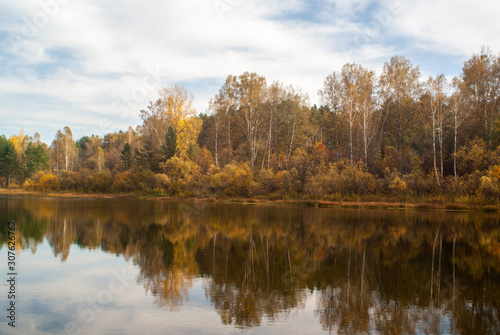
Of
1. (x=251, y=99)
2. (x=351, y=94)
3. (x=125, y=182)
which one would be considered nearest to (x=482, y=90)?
(x=351, y=94)

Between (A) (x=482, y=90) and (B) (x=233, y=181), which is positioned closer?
(A) (x=482, y=90)

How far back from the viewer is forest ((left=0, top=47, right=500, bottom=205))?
4141 cm

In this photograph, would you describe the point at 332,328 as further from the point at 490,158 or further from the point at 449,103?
the point at 449,103

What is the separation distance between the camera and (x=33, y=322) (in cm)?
792

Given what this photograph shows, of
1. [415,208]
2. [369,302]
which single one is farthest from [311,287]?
[415,208]

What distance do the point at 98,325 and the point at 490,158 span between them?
4193 cm

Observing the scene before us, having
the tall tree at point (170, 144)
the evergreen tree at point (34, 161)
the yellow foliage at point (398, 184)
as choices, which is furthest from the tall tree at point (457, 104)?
the evergreen tree at point (34, 161)

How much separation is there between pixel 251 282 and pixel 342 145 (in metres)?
53.3

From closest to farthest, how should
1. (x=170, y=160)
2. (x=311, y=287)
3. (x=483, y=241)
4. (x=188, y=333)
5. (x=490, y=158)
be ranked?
1. (x=188, y=333)
2. (x=311, y=287)
3. (x=483, y=241)
4. (x=490, y=158)
5. (x=170, y=160)

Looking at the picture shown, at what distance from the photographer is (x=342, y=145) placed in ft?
202

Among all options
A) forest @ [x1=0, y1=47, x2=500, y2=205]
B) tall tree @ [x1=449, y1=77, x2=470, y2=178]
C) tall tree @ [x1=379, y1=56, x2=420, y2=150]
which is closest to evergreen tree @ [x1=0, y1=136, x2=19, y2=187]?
Answer: forest @ [x1=0, y1=47, x2=500, y2=205]

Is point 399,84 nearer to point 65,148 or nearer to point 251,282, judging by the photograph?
point 251,282

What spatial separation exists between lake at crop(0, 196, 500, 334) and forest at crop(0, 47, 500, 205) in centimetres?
2204

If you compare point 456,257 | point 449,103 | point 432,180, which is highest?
point 449,103
